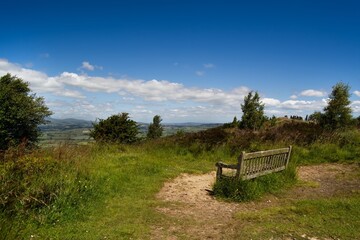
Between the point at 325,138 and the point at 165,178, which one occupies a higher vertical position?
the point at 325,138

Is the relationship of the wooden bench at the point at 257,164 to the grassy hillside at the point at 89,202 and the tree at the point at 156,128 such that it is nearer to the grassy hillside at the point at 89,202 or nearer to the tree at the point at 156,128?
the grassy hillside at the point at 89,202

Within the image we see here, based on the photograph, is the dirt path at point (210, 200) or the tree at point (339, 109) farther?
the tree at point (339, 109)

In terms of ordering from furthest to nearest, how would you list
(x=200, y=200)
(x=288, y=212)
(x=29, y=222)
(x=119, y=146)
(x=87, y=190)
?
(x=119, y=146), (x=200, y=200), (x=87, y=190), (x=288, y=212), (x=29, y=222)

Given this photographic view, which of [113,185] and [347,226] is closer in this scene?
[347,226]

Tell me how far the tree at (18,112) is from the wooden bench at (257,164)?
3053 cm

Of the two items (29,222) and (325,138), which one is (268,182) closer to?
(29,222)

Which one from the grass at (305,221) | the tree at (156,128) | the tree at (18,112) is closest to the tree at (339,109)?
the grass at (305,221)

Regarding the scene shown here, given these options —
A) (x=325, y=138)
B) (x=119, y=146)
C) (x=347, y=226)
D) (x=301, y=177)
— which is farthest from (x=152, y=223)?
(x=325, y=138)

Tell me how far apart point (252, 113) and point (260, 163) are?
89.6 ft

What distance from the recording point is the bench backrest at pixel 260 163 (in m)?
8.30

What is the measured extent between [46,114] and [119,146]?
28.1 metres

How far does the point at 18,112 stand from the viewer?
Result: 116 feet

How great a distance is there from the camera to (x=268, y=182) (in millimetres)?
9203

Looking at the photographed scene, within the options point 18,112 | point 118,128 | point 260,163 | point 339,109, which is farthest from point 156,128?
point 260,163
